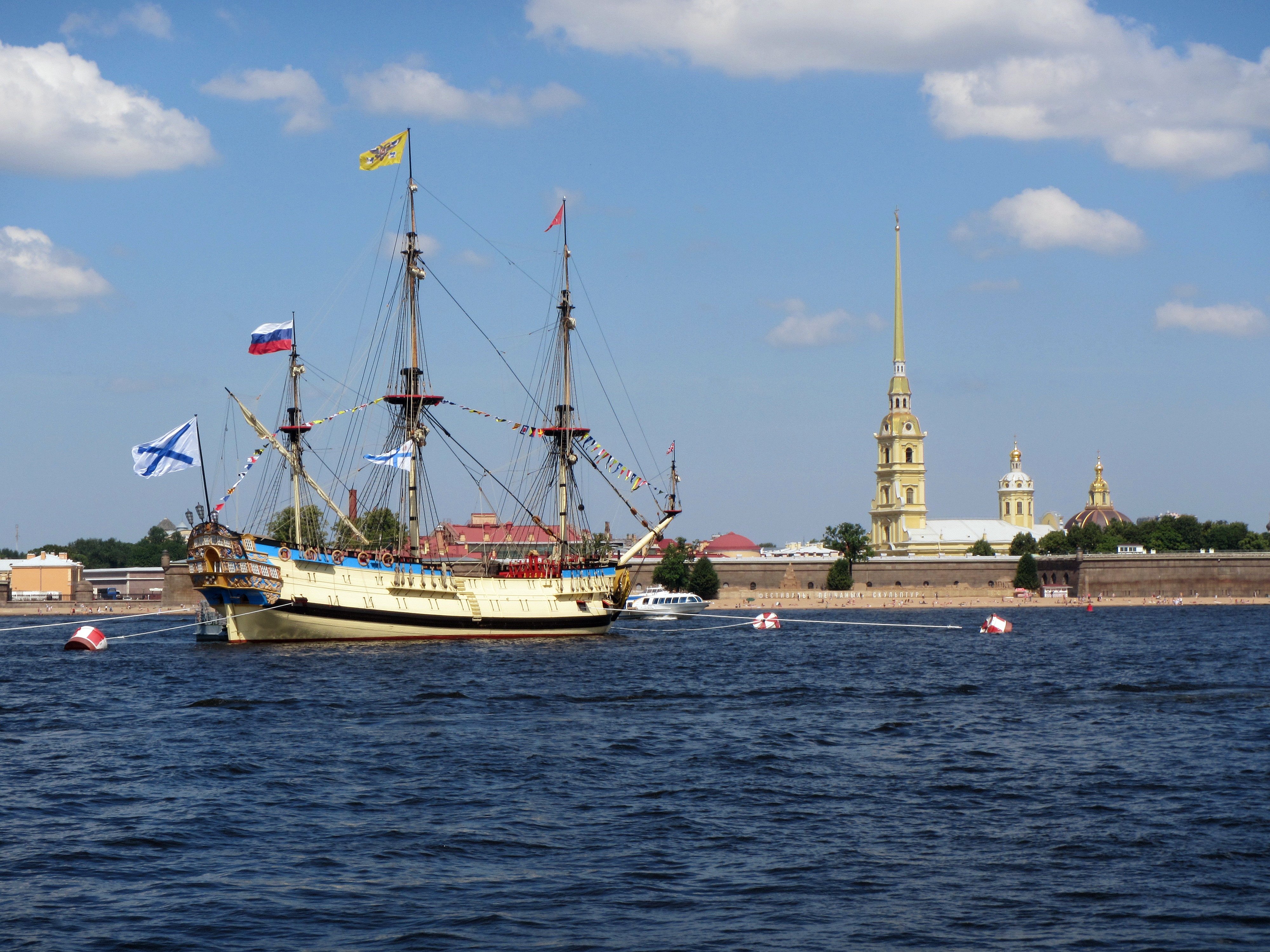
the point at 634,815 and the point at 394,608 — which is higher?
the point at 394,608

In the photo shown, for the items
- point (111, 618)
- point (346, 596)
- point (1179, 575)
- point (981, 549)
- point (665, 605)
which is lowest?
point (111, 618)

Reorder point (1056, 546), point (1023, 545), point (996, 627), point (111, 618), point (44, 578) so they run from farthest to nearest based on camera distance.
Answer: point (1056, 546) → point (1023, 545) → point (44, 578) → point (111, 618) → point (996, 627)

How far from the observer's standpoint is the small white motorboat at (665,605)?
96.8 m

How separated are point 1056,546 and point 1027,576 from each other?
82.9 feet

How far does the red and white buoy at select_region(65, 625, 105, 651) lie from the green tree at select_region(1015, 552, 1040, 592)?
320 feet

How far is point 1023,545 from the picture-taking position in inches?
6166

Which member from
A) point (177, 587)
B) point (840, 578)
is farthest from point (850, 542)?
point (177, 587)

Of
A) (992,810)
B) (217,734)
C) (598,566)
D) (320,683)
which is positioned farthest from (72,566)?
(992,810)

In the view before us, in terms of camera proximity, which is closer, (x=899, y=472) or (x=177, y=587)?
(x=177, y=587)

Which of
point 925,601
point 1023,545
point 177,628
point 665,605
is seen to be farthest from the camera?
point 1023,545

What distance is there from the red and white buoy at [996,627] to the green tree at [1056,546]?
288 ft

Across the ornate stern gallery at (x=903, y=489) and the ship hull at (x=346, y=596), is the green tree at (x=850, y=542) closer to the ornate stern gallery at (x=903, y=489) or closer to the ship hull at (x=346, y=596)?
the ornate stern gallery at (x=903, y=489)

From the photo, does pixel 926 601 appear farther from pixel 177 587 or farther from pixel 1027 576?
pixel 177 587

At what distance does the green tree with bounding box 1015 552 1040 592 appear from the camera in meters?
134
